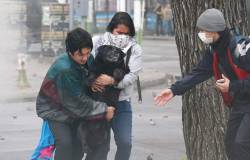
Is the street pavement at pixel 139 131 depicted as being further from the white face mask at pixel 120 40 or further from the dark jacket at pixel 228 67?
the dark jacket at pixel 228 67

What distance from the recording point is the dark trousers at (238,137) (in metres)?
5.42

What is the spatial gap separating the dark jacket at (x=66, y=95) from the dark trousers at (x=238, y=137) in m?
1.06

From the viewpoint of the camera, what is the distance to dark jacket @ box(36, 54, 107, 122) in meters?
5.75

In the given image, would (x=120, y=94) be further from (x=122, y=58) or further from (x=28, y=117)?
(x=28, y=117)

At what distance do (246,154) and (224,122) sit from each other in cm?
103

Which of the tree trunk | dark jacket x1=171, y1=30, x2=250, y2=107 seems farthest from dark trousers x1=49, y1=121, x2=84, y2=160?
the tree trunk

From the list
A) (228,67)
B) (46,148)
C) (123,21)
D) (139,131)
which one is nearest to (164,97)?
(228,67)

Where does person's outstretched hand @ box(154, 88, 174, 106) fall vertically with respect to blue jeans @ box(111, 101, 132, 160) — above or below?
above

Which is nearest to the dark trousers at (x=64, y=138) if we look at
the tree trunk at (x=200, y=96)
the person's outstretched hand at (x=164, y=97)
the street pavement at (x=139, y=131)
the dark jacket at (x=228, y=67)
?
the person's outstretched hand at (x=164, y=97)

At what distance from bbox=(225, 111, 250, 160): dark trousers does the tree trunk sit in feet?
2.84

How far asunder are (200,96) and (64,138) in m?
1.38

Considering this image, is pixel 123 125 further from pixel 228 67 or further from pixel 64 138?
pixel 228 67

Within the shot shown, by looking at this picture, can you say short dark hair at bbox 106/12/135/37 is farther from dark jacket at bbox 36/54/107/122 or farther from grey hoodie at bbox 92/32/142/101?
dark jacket at bbox 36/54/107/122

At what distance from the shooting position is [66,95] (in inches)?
227
